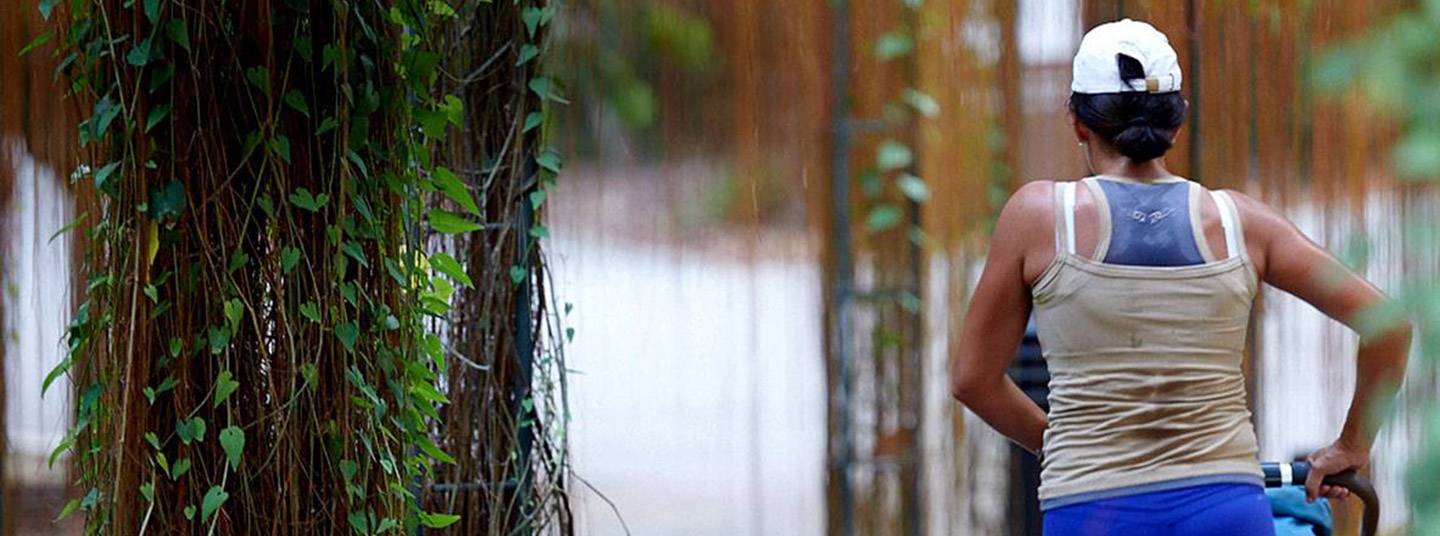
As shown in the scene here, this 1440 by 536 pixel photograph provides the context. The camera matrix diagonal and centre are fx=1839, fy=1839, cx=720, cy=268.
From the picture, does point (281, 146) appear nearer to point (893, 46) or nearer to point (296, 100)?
point (296, 100)

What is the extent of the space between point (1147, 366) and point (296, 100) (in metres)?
1.09

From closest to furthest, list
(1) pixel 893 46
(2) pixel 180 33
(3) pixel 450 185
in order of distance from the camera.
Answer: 1. (2) pixel 180 33
2. (3) pixel 450 185
3. (1) pixel 893 46

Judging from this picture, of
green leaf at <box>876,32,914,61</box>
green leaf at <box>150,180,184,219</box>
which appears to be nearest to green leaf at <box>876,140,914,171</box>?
green leaf at <box>876,32,914,61</box>

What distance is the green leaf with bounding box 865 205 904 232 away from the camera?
4242 mm

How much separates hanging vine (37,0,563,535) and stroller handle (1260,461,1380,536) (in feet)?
3.83

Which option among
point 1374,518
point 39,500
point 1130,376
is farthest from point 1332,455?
point 39,500

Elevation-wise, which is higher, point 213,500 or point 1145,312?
point 1145,312

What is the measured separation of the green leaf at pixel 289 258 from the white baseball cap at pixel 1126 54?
1021 mm

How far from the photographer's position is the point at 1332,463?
7.77 feet

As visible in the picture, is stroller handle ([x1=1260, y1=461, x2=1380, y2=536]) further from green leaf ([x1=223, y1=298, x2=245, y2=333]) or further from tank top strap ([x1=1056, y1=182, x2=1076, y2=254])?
green leaf ([x1=223, y1=298, x2=245, y2=333])

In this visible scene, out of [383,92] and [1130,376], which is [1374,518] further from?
[383,92]

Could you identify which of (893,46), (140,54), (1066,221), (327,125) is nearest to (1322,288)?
(1066,221)

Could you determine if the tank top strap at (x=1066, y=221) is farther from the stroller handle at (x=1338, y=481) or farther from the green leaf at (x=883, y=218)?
the green leaf at (x=883, y=218)

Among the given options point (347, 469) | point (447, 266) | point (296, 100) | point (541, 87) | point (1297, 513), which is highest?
point (541, 87)
